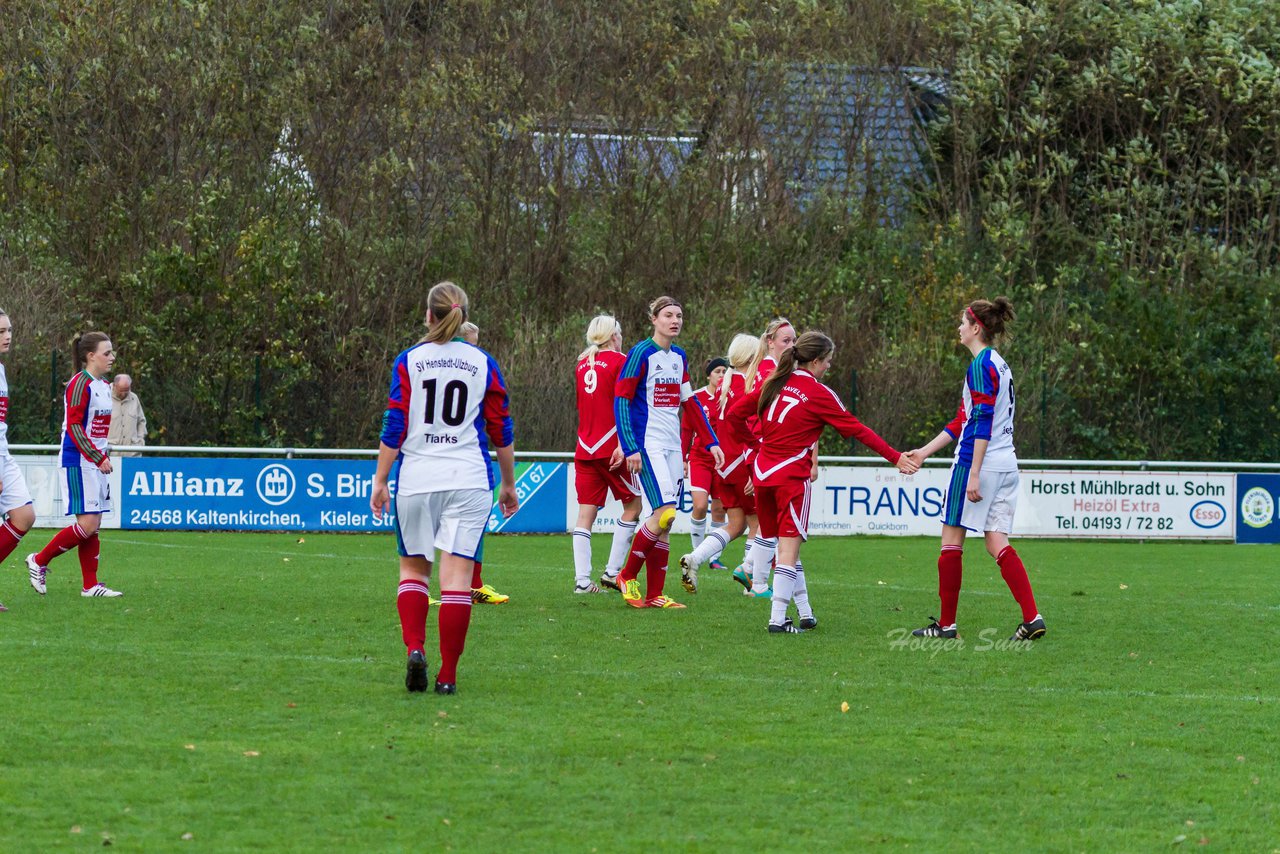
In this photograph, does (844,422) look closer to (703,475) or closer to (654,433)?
(654,433)

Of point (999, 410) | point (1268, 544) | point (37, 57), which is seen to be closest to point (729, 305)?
point (1268, 544)

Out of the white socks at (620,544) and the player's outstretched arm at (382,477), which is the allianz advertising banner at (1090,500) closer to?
the white socks at (620,544)

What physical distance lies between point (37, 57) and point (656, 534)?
2000 cm

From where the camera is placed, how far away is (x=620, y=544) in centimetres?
1282

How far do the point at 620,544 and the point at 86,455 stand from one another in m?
3.89

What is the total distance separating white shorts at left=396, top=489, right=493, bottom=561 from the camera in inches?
304

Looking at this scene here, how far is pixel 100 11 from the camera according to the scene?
2775 centimetres

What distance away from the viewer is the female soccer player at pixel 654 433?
38.3 feet

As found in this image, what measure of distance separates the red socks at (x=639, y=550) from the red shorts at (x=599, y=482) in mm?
531

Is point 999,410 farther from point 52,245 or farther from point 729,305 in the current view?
point 52,245

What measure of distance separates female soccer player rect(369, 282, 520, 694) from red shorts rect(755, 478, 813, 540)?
288cm

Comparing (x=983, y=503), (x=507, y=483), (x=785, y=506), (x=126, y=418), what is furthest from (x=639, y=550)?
(x=126, y=418)

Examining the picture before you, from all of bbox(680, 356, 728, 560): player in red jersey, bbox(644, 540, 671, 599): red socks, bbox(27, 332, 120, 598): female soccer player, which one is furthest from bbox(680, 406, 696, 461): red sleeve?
bbox(27, 332, 120, 598): female soccer player

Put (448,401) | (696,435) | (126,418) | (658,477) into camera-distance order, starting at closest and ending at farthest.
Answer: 1. (448,401)
2. (658,477)
3. (696,435)
4. (126,418)
